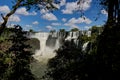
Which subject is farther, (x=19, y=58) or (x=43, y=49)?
(x=43, y=49)

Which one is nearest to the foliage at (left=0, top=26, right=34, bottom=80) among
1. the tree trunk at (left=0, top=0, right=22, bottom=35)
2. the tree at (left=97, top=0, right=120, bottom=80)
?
the tree trunk at (left=0, top=0, right=22, bottom=35)

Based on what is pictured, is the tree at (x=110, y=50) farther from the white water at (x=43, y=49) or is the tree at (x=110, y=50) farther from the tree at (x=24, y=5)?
the white water at (x=43, y=49)

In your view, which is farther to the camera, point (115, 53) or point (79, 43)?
point (79, 43)

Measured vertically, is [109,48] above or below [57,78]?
above

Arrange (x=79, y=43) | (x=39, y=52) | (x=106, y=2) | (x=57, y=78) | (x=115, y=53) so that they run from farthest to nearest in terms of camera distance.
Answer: (x=39, y=52)
(x=79, y=43)
(x=57, y=78)
(x=106, y=2)
(x=115, y=53)

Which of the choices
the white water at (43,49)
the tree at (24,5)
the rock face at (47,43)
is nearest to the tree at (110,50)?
the tree at (24,5)

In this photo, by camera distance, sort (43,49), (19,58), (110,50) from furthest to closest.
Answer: (43,49) → (19,58) → (110,50)

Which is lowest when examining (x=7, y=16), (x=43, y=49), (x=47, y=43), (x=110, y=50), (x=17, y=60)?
(x=43, y=49)

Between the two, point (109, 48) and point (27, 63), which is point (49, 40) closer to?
point (27, 63)

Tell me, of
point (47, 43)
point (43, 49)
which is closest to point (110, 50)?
point (47, 43)

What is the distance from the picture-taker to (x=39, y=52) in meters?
83.9

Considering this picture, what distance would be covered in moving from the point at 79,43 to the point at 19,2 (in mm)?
42272

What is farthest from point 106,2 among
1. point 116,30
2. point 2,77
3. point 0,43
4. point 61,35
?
point 61,35

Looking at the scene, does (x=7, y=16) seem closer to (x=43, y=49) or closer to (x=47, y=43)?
(x=47, y=43)
